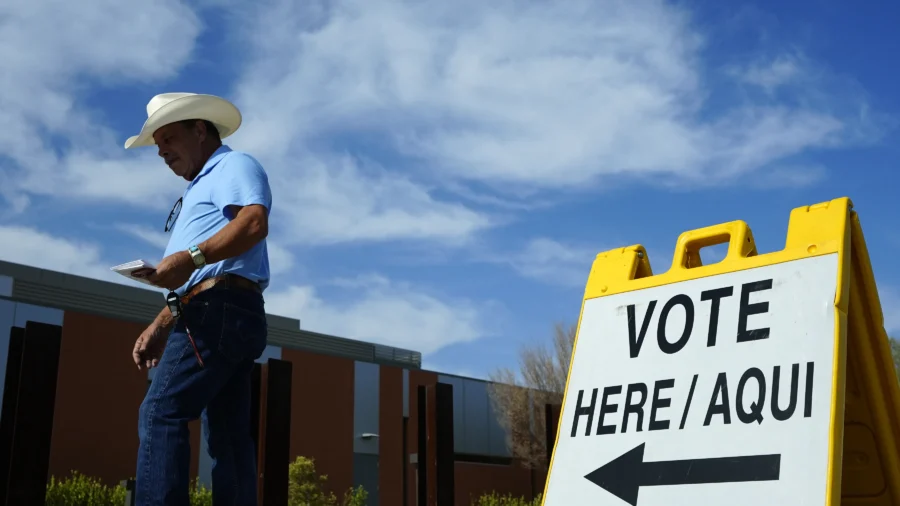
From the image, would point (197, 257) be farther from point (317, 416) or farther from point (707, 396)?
point (317, 416)

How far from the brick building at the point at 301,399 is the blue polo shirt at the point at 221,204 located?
11699mm

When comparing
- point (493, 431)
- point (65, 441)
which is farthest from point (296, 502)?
point (493, 431)

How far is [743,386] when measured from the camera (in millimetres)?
2744

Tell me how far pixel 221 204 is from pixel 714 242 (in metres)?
1.84

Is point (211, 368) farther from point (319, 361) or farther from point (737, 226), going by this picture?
point (319, 361)

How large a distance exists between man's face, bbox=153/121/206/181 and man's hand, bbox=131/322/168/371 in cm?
64

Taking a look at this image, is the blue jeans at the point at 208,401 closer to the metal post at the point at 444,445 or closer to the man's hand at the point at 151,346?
the man's hand at the point at 151,346

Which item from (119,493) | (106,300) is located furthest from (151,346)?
(106,300)

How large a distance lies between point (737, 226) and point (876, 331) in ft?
1.87

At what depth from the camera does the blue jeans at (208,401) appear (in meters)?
3.07

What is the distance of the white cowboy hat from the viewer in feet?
11.5

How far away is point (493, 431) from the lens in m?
33.6

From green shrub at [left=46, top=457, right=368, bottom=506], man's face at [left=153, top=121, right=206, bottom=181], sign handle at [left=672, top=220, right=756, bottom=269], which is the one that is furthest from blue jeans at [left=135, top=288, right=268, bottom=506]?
green shrub at [left=46, top=457, right=368, bottom=506]

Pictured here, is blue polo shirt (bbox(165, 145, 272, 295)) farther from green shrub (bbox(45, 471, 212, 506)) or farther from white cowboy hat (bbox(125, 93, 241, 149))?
green shrub (bbox(45, 471, 212, 506))
